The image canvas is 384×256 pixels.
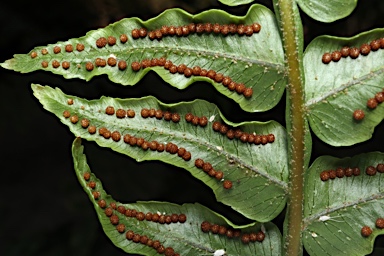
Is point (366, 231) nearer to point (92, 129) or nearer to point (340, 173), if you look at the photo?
point (340, 173)

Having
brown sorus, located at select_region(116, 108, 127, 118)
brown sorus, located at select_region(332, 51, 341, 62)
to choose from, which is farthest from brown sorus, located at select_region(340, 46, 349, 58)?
brown sorus, located at select_region(116, 108, 127, 118)

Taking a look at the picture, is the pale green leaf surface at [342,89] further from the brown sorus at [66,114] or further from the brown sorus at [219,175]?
the brown sorus at [66,114]

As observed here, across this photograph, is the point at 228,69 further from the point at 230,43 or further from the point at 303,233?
the point at 303,233

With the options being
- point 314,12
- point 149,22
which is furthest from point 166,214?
point 314,12

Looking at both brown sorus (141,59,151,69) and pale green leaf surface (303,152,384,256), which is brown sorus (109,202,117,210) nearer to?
brown sorus (141,59,151,69)

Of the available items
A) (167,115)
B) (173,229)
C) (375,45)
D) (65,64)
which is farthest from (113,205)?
(375,45)

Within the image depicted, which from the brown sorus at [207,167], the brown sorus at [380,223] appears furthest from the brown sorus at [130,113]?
the brown sorus at [380,223]
